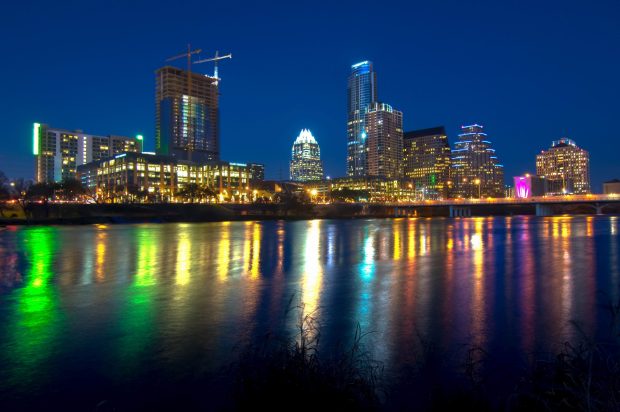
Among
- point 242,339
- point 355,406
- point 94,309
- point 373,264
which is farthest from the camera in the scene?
point 373,264

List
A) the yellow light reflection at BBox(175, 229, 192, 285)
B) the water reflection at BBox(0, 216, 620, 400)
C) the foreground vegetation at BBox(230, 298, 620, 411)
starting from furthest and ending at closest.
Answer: the yellow light reflection at BBox(175, 229, 192, 285) → the water reflection at BBox(0, 216, 620, 400) → the foreground vegetation at BBox(230, 298, 620, 411)

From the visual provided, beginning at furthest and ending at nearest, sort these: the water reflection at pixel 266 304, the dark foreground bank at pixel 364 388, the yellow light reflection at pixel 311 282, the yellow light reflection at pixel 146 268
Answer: the yellow light reflection at pixel 146 268 < the yellow light reflection at pixel 311 282 < the water reflection at pixel 266 304 < the dark foreground bank at pixel 364 388

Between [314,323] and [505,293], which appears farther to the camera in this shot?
[505,293]

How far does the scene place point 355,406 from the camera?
6348 millimetres

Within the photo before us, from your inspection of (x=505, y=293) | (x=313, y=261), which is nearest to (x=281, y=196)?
(x=313, y=261)

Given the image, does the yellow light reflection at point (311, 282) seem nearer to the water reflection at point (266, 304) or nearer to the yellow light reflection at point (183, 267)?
the water reflection at point (266, 304)

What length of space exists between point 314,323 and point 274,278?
29.3ft

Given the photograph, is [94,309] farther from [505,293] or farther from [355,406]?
[505,293]

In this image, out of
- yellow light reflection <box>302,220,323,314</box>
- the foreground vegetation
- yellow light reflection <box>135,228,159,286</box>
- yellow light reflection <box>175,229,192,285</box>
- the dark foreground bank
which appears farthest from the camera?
yellow light reflection <box>175,229,192,285</box>

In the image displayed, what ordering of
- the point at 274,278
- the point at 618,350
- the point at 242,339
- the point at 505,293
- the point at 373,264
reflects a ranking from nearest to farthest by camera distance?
1. the point at 618,350
2. the point at 242,339
3. the point at 505,293
4. the point at 274,278
5. the point at 373,264

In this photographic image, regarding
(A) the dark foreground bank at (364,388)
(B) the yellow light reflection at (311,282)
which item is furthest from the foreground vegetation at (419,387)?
(B) the yellow light reflection at (311,282)

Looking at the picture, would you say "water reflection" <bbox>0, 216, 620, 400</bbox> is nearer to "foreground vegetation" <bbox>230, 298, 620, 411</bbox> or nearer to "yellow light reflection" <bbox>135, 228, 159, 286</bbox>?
"yellow light reflection" <bbox>135, 228, 159, 286</bbox>

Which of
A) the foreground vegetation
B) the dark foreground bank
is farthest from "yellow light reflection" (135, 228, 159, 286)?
the foreground vegetation

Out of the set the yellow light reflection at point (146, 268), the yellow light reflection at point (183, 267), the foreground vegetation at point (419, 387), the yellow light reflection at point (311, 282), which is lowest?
the yellow light reflection at point (311, 282)
